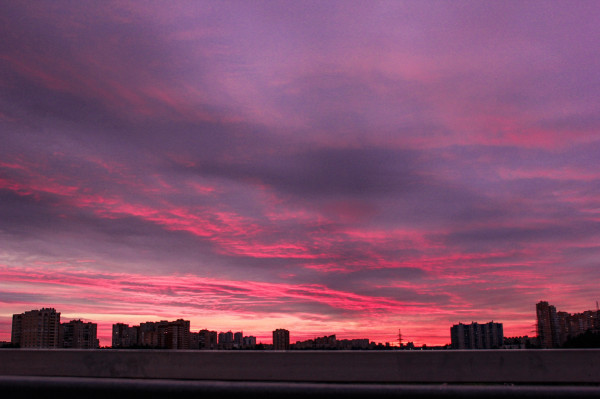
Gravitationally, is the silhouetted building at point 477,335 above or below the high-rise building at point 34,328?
below

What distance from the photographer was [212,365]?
689 cm

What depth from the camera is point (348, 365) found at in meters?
6.68

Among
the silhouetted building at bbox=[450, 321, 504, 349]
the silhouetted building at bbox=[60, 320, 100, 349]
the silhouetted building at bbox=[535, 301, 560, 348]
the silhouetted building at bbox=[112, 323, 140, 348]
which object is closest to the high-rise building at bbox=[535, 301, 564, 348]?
the silhouetted building at bbox=[535, 301, 560, 348]

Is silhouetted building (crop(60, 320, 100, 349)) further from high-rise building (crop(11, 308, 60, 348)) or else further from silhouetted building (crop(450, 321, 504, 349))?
silhouetted building (crop(450, 321, 504, 349))

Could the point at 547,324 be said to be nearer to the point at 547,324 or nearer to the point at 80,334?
the point at 547,324

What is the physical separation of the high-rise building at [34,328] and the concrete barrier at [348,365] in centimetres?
7681

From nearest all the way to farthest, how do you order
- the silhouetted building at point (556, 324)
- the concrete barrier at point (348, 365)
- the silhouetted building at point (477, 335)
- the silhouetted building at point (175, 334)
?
the concrete barrier at point (348, 365)
the silhouetted building at point (175, 334)
the silhouetted building at point (556, 324)
the silhouetted building at point (477, 335)

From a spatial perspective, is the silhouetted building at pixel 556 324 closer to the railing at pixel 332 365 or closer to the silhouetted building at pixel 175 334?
the silhouetted building at pixel 175 334

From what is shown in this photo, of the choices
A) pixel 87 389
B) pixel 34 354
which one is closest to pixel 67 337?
pixel 34 354

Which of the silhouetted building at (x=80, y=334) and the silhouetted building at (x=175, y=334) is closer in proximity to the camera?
the silhouetted building at (x=175, y=334)

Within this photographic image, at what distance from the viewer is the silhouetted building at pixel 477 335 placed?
276 feet

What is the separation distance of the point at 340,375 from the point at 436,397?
5.76 m

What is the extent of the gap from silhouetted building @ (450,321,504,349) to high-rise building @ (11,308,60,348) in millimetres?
63315

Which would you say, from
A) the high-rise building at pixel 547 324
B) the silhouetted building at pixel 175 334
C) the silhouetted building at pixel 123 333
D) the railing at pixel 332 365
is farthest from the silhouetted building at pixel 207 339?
the high-rise building at pixel 547 324
